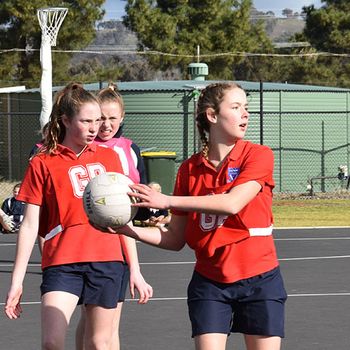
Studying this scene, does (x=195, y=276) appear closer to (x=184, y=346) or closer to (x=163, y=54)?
(x=184, y=346)

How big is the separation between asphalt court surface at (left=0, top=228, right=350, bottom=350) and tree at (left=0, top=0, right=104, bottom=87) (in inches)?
1004

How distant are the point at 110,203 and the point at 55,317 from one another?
1282mm

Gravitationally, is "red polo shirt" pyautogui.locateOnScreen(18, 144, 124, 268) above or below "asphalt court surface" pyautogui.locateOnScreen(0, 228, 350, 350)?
above

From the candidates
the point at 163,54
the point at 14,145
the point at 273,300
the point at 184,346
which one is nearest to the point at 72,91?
the point at 273,300

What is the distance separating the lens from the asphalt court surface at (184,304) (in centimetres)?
903

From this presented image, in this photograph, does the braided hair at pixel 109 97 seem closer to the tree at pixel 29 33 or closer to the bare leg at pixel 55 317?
the bare leg at pixel 55 317

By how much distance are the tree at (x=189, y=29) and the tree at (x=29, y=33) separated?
10.4ft

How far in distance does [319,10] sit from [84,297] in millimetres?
53025

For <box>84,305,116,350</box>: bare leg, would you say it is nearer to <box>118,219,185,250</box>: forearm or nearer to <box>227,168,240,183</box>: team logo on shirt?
<box>118,219,185,250</box>: forearm

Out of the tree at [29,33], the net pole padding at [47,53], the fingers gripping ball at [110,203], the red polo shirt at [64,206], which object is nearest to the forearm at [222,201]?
the fingers gripping ball at [110,203]

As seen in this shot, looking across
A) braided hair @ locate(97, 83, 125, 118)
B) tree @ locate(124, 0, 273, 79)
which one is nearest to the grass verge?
braided hair @ locate(97, 83, 125, 118)

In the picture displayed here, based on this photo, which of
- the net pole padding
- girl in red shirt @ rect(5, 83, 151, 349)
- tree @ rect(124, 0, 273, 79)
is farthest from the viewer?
tree @ rect(124, 0, 273, 79)

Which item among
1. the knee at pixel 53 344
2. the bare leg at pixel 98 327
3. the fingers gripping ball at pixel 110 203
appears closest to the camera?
the fingers gripping ball at pixel 110 203

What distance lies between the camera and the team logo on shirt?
214 inches
